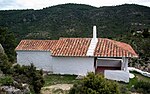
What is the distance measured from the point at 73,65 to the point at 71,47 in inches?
58.8

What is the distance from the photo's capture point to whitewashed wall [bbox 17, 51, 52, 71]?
72.9ft

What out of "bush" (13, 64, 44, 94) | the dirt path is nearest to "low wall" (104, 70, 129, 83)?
the dirt path

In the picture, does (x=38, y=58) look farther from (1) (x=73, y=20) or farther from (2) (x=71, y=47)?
(1) (x=73, y=20)

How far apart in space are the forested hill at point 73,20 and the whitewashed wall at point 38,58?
26.0m

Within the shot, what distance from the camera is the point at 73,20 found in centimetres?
6194

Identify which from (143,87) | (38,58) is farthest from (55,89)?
(38,58)

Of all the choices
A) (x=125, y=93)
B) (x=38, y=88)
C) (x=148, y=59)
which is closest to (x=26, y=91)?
(x=38, y=88)

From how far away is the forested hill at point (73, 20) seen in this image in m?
52.6

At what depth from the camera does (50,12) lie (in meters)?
69.4

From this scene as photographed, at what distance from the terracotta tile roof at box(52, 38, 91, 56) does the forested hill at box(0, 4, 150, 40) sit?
26.1m

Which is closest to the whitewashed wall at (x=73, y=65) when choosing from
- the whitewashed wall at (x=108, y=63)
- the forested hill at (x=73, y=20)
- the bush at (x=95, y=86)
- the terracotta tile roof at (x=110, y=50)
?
Answer: the terracotta tile roof at (x=110, y=50)

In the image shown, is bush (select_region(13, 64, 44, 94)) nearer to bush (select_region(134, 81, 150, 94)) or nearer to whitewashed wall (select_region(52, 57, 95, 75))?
bush (select_region(134, 81, 150, 94))

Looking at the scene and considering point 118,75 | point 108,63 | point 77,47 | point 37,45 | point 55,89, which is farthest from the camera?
point 108,63

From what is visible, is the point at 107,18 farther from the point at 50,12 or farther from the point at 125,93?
the point at 125,93
